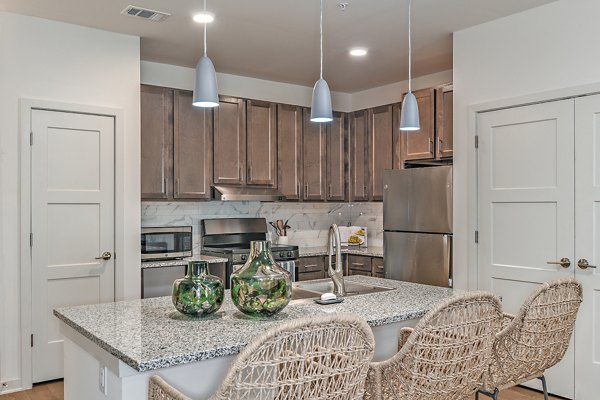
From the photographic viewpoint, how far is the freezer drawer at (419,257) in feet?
14.2

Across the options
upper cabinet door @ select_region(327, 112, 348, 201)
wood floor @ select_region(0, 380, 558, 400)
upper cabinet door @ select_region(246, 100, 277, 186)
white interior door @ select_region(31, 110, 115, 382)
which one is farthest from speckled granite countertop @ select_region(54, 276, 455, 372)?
upper cabinet door @ select_region(327, 112, 348, 201)

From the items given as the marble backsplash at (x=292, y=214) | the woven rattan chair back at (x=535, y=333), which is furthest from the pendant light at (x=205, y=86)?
the marble backsplash at (x=292, y=214)

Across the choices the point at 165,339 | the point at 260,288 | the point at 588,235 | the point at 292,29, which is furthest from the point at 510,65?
the point at 165,339

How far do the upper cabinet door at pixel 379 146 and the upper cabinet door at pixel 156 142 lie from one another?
219 centimetres

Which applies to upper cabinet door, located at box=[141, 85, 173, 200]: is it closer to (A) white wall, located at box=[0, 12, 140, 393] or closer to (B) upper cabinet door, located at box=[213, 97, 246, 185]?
(A) white wall, located at box=[0, 12, 140, 393]

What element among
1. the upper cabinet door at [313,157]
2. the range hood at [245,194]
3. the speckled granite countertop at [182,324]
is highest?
the upper cabinet door at [313,157]

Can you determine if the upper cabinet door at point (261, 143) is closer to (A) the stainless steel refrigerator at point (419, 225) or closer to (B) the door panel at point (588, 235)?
(A) the stainless steel refrigerator at point (419, 225)

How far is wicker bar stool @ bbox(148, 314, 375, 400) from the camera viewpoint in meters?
1.45

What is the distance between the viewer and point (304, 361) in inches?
59.7

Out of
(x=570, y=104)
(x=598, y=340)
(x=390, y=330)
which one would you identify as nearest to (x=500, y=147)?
(x=570, y=104)

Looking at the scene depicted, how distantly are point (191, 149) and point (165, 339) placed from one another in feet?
10.8

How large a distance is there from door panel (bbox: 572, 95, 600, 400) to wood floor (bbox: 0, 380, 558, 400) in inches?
11.9

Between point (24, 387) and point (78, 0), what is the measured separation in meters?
2.75

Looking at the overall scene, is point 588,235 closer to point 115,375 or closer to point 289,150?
point 115,375
